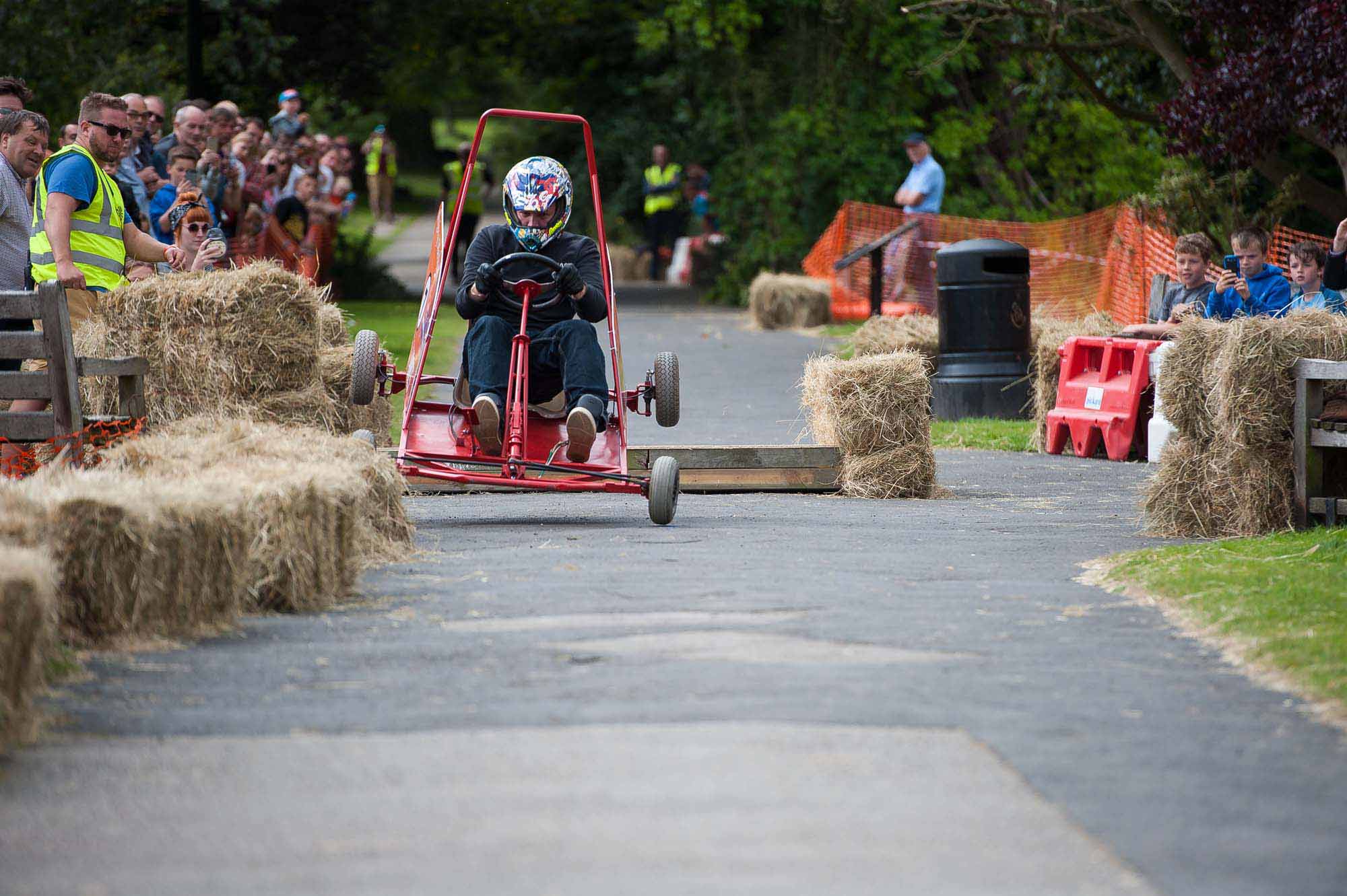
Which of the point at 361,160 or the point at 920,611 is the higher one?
the point at 361,160

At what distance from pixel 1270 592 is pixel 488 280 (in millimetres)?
4124

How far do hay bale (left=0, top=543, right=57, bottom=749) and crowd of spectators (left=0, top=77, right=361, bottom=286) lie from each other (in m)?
4.90

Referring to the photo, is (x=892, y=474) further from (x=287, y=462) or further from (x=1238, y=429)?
(x=287, y=462)

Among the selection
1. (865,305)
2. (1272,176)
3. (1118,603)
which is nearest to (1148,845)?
(1118,603)

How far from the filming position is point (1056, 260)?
21.1 meters

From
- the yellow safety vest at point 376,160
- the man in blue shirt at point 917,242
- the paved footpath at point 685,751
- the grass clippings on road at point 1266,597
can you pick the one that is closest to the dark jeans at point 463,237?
the man in blue shirt at point 917,242

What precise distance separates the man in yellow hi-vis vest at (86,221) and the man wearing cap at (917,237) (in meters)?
14.1

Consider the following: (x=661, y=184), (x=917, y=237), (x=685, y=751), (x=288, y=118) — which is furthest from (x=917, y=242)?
(x=685, y=751)

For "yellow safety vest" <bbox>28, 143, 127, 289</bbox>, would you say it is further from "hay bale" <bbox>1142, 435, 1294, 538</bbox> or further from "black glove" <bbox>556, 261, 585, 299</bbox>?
"hay bale" <bbox>1142, 435, 1294, 538</bbox>

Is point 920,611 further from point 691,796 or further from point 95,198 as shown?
point 95,198

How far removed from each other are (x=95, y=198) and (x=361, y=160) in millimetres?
50054

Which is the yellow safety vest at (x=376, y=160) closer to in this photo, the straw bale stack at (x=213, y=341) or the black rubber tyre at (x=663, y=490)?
the straw bale stack at (x=213, y=341)

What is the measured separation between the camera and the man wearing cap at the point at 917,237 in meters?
22.1

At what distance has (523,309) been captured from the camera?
8.91 m
